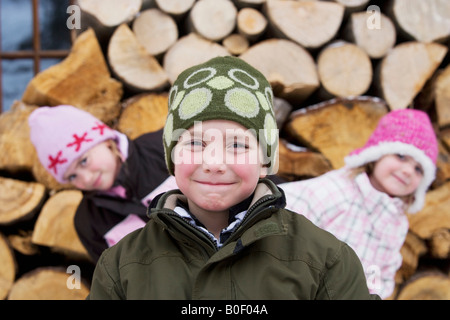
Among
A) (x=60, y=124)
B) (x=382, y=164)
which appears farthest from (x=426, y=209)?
(x=60, y=124)

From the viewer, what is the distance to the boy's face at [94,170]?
165cm

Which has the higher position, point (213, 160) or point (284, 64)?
point (213, 160)

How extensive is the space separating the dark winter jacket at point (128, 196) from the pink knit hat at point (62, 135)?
0.13m

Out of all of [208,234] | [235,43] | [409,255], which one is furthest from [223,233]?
[409,255]

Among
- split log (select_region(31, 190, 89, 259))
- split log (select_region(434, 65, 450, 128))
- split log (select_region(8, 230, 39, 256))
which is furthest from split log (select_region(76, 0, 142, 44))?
split log (select_region(434, 65, 450, 128))

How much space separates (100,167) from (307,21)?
0.99m

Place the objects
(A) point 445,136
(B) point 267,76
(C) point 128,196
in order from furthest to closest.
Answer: (A) point 445,136 → (B) point 267,76 → (C) point 128,196

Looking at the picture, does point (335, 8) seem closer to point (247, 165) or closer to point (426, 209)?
point (426, 209)

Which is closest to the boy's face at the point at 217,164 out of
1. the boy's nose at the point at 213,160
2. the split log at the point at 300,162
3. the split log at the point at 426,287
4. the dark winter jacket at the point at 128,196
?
the boy's nose at the point at 213,160

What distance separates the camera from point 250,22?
6.27 ft

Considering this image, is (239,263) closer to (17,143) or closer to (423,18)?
(17,143)

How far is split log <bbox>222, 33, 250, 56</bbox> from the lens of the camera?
6.38 ft

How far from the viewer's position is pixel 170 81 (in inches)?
75.9

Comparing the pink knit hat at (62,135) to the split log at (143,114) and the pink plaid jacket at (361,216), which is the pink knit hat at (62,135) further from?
the pink plaid jacket at (361,216)
